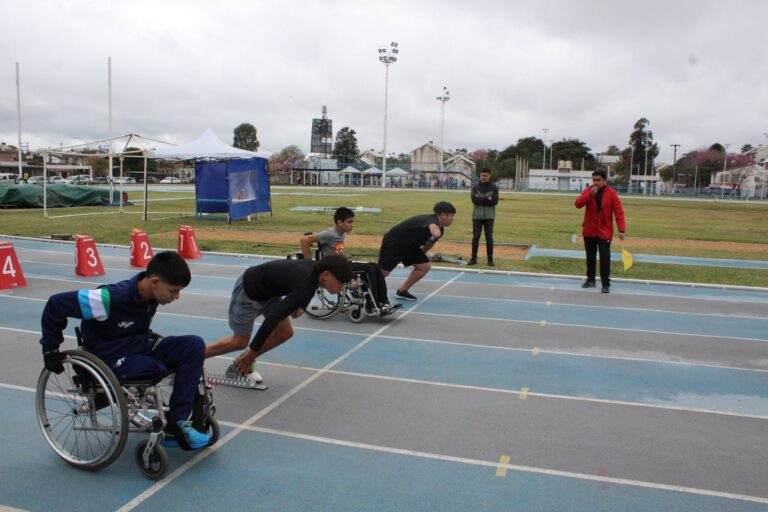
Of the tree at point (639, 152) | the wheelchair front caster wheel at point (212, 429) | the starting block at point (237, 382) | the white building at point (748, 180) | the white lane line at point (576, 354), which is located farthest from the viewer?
the tree at point (639, 152)

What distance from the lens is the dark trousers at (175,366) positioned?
3586mm

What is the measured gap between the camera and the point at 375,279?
761cm

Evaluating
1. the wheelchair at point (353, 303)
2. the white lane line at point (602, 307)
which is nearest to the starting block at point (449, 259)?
the white lane line at point (602, 307)

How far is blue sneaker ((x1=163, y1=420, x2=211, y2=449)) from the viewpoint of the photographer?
371 cm

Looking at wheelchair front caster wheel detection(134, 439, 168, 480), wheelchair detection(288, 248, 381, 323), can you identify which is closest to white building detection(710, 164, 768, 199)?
wheelchair detection(288, 248, 381, 323)

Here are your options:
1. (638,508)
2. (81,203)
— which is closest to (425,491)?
(638,508)

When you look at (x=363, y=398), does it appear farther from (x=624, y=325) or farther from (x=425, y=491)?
(x=624, y=325)

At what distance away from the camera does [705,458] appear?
4105 millimetres

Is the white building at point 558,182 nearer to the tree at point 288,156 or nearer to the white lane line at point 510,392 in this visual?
the tree at point 288,156

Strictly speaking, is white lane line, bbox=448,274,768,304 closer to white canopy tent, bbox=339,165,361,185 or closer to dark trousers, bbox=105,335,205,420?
dark trousers, bbox=105,335,205,420

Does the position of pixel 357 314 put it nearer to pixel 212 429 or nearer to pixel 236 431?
pixel 236 431

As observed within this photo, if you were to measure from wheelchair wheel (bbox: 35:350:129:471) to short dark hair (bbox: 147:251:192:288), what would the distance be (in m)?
0.58

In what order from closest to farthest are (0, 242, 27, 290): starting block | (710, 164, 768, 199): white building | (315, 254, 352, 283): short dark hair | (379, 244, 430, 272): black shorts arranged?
(315, 254, 352, 283): short dark hair → (379, 244, 430, 272): black shorts → (0, 242, 27, 290): starting block → (710, 164, 768, 199): white building

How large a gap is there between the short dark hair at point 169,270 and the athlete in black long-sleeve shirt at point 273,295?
916mm
